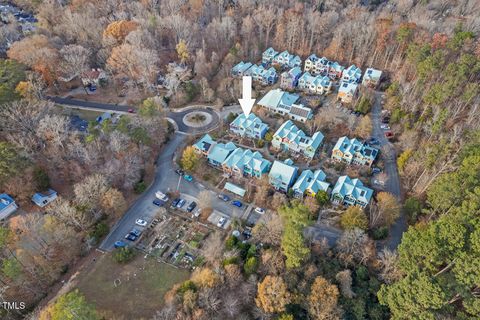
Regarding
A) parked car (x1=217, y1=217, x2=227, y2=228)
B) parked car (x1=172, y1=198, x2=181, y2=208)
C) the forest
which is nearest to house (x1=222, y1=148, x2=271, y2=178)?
the forest

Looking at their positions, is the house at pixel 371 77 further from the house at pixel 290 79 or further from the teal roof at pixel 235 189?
the teal roof at pixel 235 189

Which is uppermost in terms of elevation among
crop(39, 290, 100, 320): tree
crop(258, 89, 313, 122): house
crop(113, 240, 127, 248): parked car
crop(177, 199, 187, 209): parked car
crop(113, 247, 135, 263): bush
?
crop(39, 290, 100, 320): tree

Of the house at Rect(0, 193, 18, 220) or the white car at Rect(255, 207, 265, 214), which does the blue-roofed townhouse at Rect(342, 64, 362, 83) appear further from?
the house at Rect(0, 193, 18, 220)

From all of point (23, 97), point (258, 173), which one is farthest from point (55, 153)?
point (258, 173)

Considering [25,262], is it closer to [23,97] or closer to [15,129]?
[15,129]

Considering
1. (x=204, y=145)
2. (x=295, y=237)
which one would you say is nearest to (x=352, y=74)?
(x=204, y=145)

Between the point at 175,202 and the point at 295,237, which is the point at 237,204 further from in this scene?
the point at 295,237

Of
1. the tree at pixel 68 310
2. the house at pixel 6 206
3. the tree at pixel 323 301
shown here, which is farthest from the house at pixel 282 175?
the house at pixel 6 206
